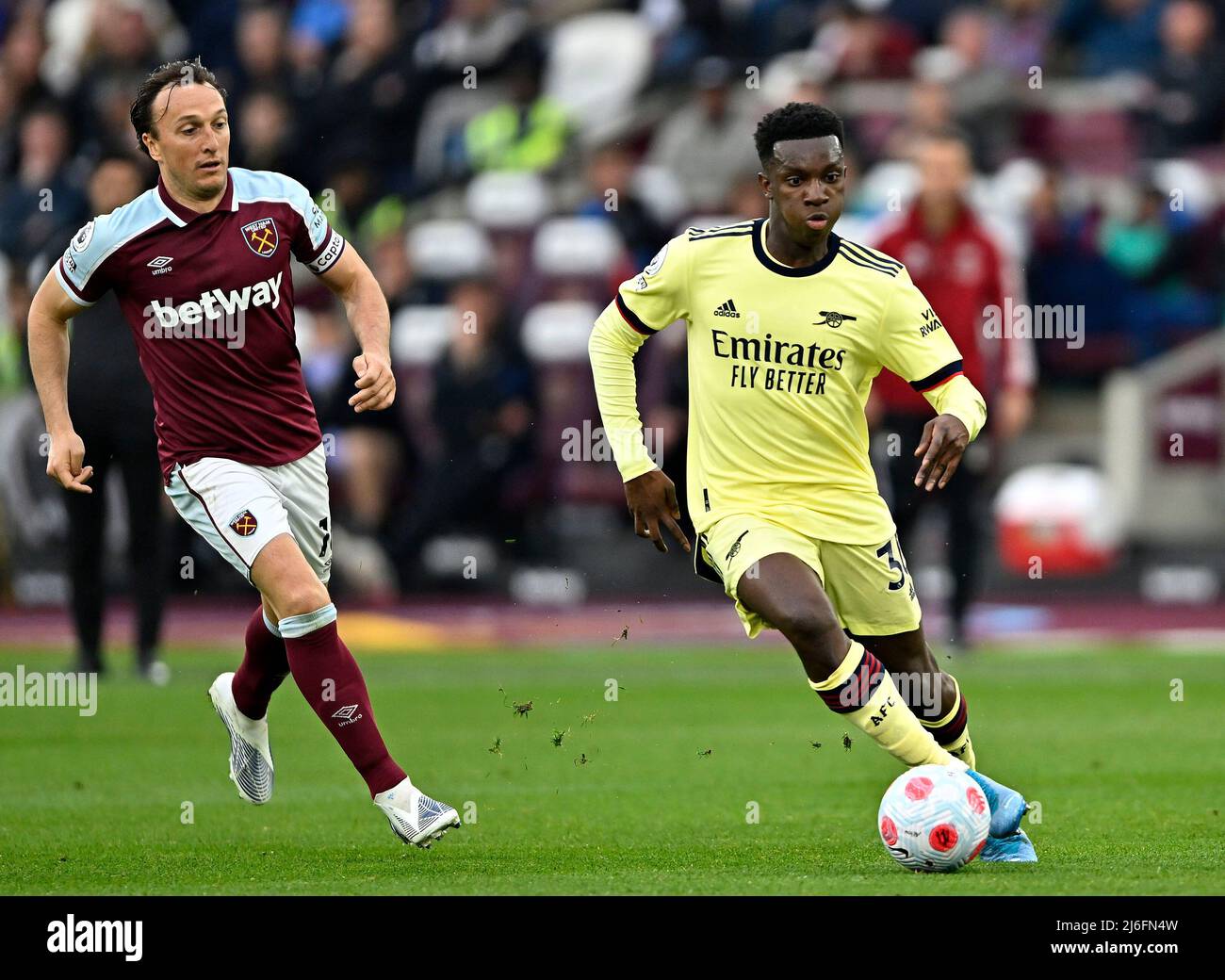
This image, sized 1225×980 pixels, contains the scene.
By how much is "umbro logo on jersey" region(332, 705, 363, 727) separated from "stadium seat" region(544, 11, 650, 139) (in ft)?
43.7

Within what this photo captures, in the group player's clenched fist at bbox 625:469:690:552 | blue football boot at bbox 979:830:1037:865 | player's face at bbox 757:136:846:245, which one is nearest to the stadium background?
player's clenched fist at bbox 625:469:690:552

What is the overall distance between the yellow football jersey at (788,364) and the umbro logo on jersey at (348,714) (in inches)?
46.0

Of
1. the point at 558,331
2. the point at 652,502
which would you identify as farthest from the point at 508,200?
the point at 652,502

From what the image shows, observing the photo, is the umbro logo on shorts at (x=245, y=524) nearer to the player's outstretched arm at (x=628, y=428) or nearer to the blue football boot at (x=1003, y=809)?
the player's outstretched arm at (x=628, y=428)

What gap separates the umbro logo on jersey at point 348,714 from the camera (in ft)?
23.3

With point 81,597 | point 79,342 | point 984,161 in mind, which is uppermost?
point 984,161

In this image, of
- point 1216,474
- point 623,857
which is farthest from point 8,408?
point 623,857

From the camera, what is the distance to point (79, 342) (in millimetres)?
12742

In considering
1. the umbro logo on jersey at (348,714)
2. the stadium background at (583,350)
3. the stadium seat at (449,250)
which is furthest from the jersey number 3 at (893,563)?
the stadium seat at (449,250)

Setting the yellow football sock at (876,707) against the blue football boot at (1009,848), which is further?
the blue football boot at (1009,848)

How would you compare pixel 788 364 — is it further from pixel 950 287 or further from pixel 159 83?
pixel 950 287

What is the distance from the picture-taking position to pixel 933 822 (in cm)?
654
